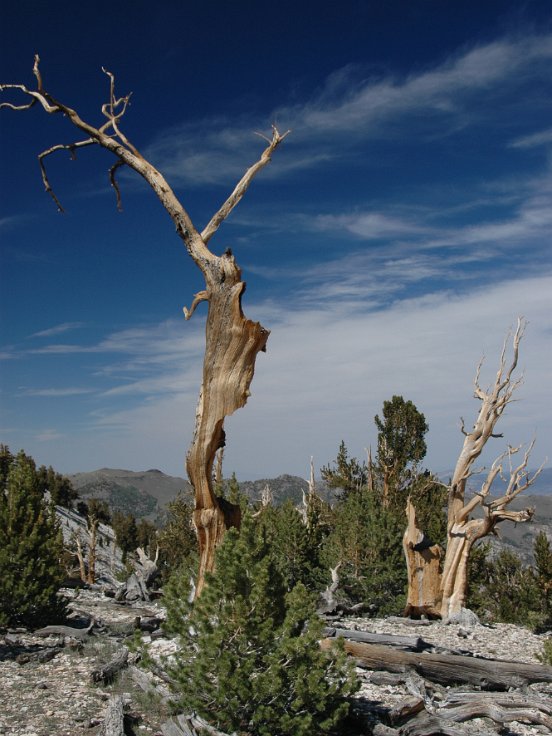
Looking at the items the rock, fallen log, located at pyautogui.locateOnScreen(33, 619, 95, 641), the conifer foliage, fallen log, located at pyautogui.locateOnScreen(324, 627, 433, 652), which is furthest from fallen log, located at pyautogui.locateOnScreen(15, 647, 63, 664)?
the rock

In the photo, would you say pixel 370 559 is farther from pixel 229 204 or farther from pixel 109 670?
pixel 229 204

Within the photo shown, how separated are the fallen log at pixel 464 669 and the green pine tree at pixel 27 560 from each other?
6114 mm

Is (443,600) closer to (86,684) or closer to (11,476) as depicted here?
(86,684)

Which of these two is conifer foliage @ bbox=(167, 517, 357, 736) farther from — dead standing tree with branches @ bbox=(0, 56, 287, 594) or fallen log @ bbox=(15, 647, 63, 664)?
fallen log @ bbox=(15, 647, 63, 664)

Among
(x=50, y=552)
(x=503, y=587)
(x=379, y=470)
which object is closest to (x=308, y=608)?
(x=50, y=552)

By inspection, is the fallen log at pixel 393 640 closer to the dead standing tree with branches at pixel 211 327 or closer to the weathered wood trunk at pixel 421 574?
the dead standing tree with branches at pixel 211 327

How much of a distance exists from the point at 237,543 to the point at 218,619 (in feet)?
2.49

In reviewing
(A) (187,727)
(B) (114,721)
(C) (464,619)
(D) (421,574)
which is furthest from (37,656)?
(C) (464,619)

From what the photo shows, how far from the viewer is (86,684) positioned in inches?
313

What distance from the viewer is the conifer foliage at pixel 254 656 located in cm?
529

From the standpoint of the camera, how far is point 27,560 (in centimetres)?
1058

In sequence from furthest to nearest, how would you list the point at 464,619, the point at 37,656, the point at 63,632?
the point at 464,619, the point at 63,632, the point at 37,656

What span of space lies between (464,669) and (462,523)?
766 cm

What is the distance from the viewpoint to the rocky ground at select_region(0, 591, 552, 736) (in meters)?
6.42
